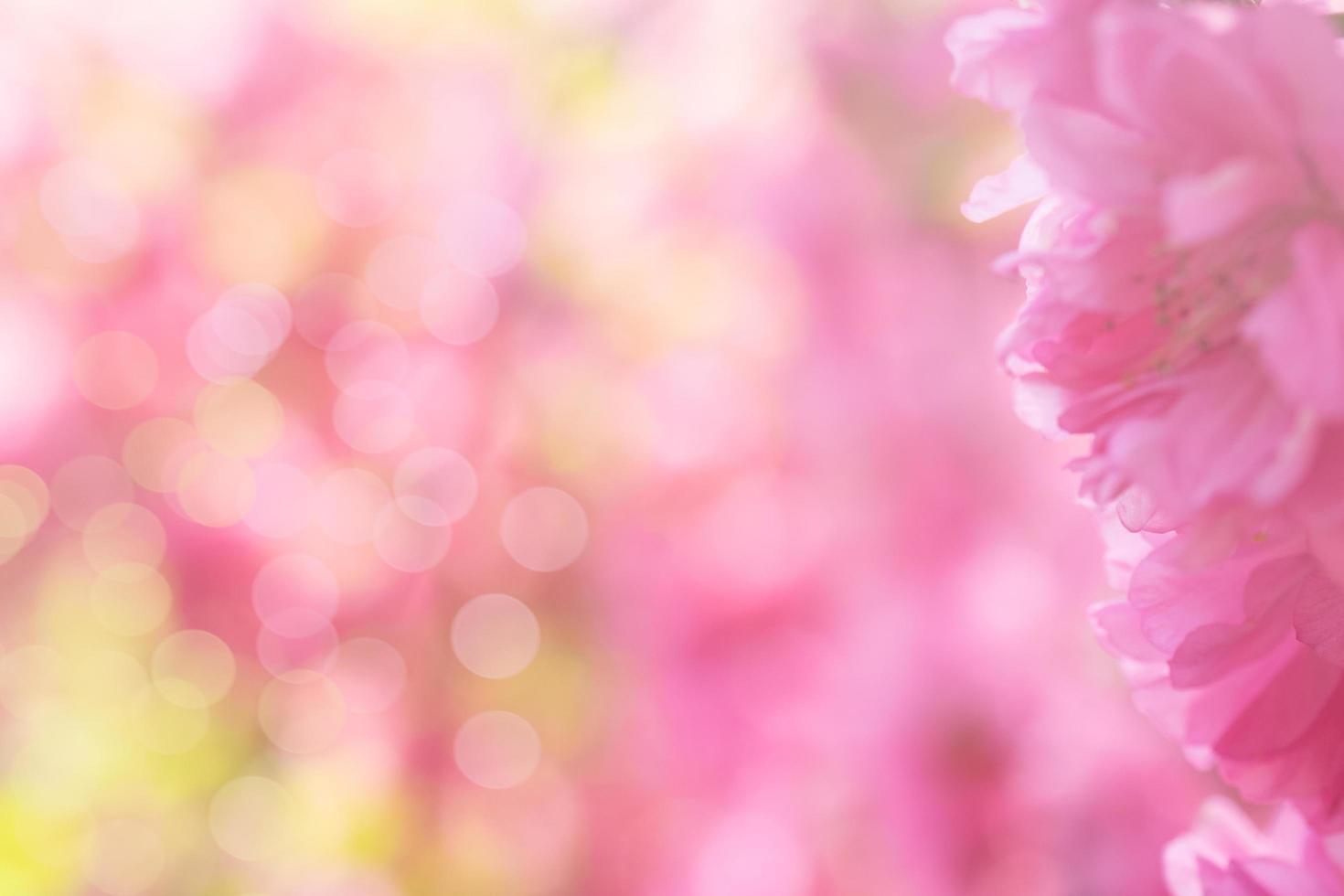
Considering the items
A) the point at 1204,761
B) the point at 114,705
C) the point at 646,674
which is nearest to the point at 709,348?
the point at 646,674

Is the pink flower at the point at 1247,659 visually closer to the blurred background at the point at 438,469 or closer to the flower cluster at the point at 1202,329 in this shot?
the flower cluster at the point at 1202,329

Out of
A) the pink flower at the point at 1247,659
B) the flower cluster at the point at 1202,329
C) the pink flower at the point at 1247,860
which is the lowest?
the pink flower at the point at 1247,860

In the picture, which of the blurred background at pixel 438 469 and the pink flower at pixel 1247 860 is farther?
the blurred background at pixel 438 469

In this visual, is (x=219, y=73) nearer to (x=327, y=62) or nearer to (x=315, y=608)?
(x=327, y=62)

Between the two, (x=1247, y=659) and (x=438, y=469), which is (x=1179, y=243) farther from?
(x=438, y=469)

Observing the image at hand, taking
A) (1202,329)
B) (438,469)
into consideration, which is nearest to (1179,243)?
(1202,329)

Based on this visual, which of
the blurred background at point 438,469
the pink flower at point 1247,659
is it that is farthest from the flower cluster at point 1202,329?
the blurred background at point 438,469

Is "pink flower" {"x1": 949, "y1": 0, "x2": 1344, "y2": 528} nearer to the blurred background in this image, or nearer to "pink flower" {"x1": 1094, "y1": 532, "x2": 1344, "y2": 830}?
"pink flower" {"x1": 1094, "y1": 532, "x2": 1344, "y2": 830}
